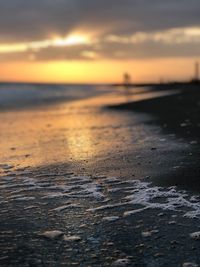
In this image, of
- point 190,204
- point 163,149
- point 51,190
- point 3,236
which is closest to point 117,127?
point 163,149

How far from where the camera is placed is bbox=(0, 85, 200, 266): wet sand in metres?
4.33

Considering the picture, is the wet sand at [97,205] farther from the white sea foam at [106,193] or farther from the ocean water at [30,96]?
the ocean water at [30,96]

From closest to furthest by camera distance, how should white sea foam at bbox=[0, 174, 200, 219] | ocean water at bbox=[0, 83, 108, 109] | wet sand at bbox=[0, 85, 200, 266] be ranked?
wet sand at bbox=[0, 85, 200, 266]
white sea foam at bbox=[0, 174, 200, 219]
ocean water at bbox=[0, 83, 108, 109]

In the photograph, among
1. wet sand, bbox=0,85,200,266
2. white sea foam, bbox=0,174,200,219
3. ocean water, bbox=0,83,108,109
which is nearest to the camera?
wet sand, bbox=0,85,200,266

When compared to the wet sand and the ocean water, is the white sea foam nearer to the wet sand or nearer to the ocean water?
the wet sand

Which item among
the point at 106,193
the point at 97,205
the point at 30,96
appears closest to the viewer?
the point at 97,205

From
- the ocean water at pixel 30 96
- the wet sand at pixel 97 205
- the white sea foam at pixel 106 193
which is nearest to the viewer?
the wet sand at pixel 97 205

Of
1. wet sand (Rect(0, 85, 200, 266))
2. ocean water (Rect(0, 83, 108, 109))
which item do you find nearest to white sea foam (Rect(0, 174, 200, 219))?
wet sand (Rect(0, 85, 200, 266))

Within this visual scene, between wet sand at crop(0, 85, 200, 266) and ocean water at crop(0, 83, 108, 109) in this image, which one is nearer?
wet sand at crop(0, 85, 200, 266)

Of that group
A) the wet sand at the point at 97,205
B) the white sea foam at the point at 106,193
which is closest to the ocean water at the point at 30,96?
the wet sand at the point at 97,205

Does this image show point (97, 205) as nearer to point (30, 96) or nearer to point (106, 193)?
point (106, 193)

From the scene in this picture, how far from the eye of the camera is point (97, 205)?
19.1 feet

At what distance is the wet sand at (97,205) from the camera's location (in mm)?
4332

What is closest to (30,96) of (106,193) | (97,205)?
(106,193)
